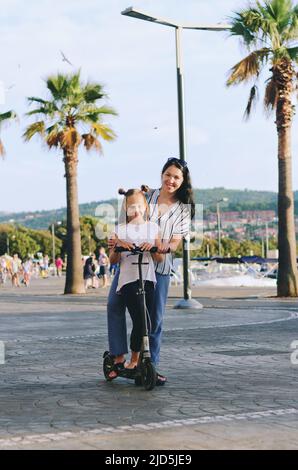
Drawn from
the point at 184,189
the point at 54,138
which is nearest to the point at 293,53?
the point at 54,138

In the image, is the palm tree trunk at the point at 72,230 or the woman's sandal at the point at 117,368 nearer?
the woman's sandal at the point at 117,368

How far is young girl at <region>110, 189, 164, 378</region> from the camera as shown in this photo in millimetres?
7480

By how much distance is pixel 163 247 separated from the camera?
7609mm

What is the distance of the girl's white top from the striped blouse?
88mm

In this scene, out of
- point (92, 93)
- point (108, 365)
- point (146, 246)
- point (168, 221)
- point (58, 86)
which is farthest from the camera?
point (92, 93)

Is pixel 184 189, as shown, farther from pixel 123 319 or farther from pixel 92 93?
pixel 92 93

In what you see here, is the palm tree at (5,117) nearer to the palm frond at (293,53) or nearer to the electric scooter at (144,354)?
the palm frond at (293,53)

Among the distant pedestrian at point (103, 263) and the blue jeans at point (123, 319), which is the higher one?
the blue jeans at point (123, 319)

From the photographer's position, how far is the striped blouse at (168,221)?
772 centimetres

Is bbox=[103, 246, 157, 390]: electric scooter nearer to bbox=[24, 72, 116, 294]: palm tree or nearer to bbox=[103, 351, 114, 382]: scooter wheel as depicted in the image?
bbox=[103, 351, 114, 382]: scooter wheel

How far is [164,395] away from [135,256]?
1.11 m

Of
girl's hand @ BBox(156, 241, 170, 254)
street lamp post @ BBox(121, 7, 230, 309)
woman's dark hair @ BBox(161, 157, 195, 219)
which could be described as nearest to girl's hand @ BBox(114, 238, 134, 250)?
girl's hand @ BBox(156, 241, 170, 254)

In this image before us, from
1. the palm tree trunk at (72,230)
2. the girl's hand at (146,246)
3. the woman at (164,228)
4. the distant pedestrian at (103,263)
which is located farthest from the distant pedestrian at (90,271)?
the girl's hand at (146,246)

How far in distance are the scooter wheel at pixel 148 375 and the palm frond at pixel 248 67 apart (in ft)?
58.6
